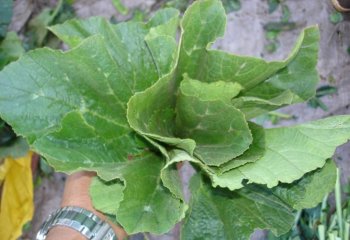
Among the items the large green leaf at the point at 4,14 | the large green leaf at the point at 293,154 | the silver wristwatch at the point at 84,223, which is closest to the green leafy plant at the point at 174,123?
the large green leaf at the point at 293,154

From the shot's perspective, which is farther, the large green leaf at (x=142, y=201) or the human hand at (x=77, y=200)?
the human hand at (x=77, y=200)

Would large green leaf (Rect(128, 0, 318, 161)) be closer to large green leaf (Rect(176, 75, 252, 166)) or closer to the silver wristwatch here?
large green leaf (Rect(176, 75, 252, 166))

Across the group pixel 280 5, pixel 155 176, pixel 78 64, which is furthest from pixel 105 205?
pixel 280 5

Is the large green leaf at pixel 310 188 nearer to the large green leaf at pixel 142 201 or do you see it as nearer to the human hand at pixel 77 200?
the large green leaf at pixel 142 201

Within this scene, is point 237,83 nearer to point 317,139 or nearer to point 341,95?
point 317,139

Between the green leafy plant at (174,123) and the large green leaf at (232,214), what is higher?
the green leafy plant at (174,123)

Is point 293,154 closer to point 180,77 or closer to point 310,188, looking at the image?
point 310,188

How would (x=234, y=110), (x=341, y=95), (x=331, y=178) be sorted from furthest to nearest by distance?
(x=341, y=95)
(x=331, y=178)
(x=234, y=110)

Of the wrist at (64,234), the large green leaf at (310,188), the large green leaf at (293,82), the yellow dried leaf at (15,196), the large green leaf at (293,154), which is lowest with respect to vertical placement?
the yellow dried leaf at (15,196)
